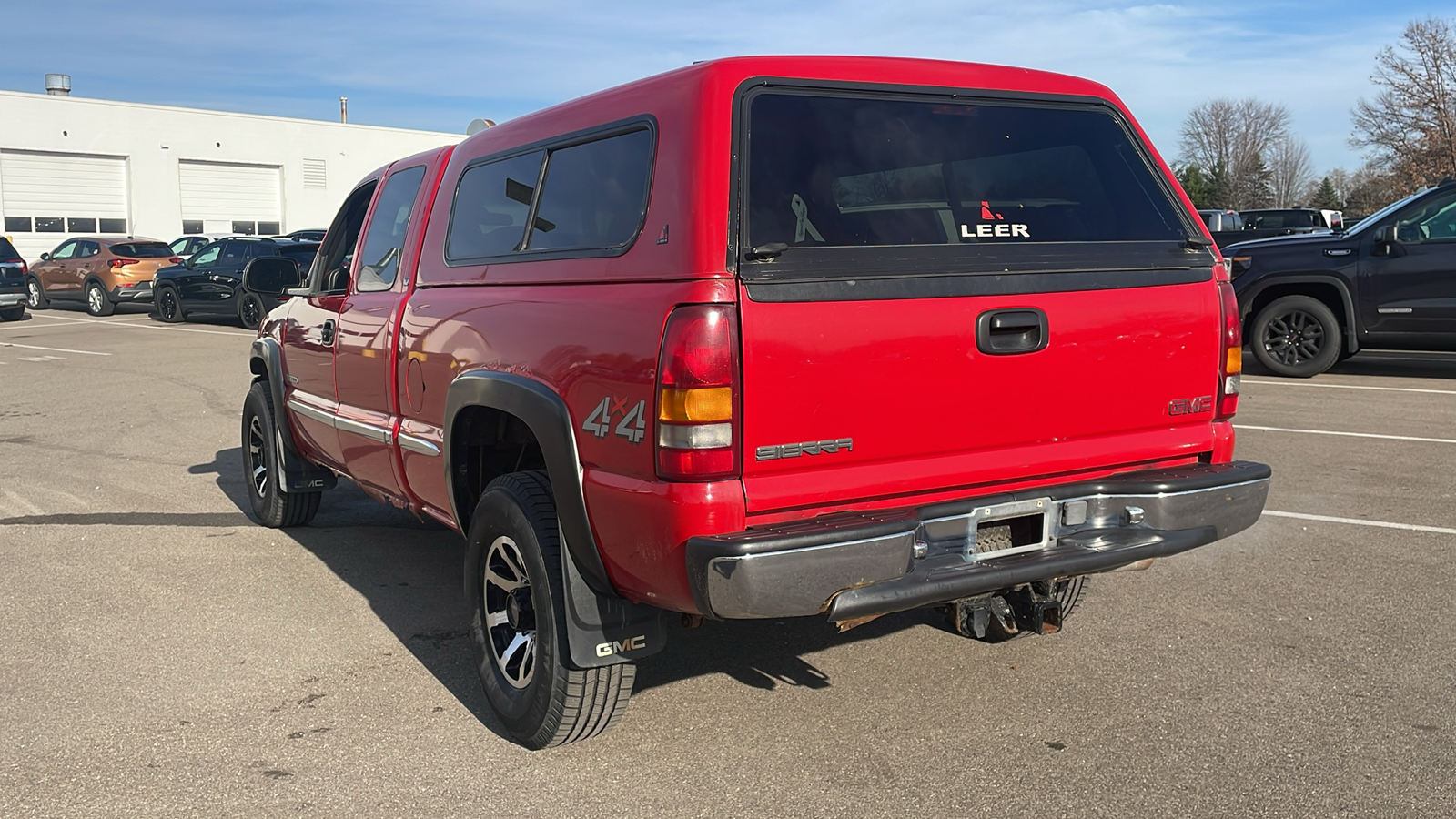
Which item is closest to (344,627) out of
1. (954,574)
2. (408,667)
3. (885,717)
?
(408,667)

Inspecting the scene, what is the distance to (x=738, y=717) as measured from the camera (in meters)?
3.98

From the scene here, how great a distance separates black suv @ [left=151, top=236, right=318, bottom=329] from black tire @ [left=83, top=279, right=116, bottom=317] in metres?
2.07

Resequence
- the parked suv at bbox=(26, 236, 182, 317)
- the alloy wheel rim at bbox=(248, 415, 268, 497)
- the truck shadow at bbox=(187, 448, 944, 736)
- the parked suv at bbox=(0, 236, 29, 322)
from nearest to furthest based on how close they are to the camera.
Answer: the truck shadow at bbox=(187, 448, 944, 736)
the alloy wheel rim at bbox=(248, 415, 268, 497)
the parked suv at bbox=(0, 236, 29, 322)
the parked suv at bbox=(26, 236, 182, 317)

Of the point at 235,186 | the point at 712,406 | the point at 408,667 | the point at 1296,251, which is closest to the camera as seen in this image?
the point at 712,406

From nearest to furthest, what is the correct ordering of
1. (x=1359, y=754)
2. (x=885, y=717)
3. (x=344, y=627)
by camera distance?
1. (x=1359, y=754)
2. (x=885, y=717)
3. (x=344, y=627)

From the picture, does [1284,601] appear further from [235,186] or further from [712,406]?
[235,186]

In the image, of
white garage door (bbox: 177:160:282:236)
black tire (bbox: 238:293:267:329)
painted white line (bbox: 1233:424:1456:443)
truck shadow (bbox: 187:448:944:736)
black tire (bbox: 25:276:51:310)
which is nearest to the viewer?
truck shadow (bbox: 187:448:944:736)

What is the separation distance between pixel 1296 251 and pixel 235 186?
125 feet

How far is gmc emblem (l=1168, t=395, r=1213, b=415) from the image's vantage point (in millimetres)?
3854

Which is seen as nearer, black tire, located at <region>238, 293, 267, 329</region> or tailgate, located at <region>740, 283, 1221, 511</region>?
tailgate, located at <region>740, 283, 1221, 511</region>

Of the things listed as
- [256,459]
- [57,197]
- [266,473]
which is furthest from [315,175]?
[266,473]

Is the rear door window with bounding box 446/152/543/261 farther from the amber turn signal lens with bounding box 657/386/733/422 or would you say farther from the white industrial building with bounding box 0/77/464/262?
the white industrial building with bounding box 0/77/464/262

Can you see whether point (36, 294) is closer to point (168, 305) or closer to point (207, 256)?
point (168, 305)

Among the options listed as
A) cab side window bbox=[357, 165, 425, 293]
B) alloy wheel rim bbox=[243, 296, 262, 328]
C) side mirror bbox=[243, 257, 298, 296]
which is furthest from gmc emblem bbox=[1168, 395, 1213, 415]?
alloy wheel rim bbox=[243, 296, 262, 328]
